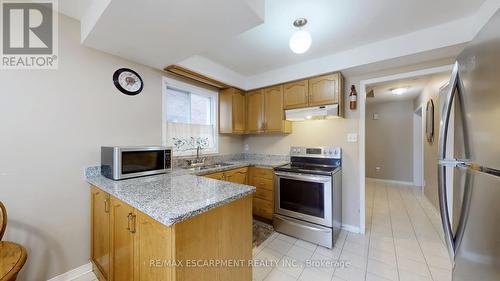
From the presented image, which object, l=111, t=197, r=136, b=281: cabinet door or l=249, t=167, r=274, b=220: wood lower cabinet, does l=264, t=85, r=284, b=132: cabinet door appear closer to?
l=249, t=167, r=274, b=220: wood lower cabinet

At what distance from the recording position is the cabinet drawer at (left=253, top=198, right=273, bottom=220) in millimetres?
2726

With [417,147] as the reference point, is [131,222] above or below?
below

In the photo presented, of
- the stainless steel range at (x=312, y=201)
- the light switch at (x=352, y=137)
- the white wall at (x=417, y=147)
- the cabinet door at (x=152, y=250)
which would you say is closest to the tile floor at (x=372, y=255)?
the stainless steel range at (x=312, y=201)

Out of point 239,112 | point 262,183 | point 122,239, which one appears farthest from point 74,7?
point 262,183

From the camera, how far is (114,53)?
6.13 ft

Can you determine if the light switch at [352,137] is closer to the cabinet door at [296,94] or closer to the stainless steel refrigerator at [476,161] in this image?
the cabinet door at [296,94]

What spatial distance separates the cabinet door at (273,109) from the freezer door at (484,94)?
2218 mm

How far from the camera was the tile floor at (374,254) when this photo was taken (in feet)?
5.54

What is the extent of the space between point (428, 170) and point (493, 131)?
405cm

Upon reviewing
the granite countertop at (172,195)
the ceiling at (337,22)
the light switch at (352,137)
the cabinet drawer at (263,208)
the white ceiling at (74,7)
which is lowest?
the cabinet drawer at (263,208)

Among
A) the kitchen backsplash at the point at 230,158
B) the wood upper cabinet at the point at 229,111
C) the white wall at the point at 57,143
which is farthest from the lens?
the wood upper cabinet at the point at 229,111

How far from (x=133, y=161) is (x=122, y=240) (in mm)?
742

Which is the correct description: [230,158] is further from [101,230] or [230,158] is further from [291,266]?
[101,230]

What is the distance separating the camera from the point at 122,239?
4.16 feet
